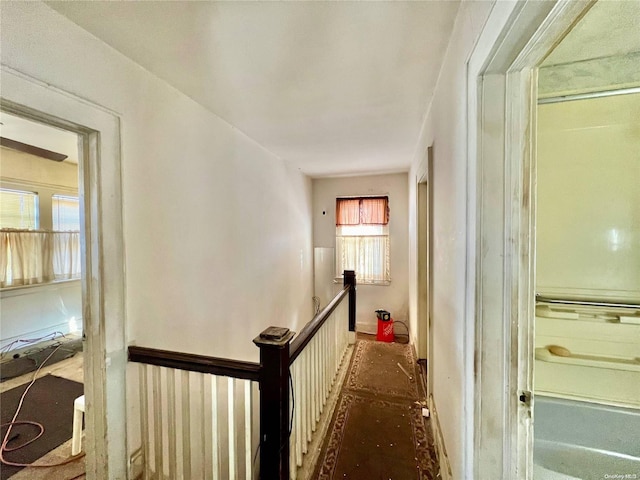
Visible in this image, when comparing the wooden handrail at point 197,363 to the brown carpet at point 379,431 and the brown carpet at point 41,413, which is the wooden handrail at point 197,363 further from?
the brown carpet at point 41,413

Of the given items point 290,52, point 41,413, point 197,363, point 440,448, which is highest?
point 290,52

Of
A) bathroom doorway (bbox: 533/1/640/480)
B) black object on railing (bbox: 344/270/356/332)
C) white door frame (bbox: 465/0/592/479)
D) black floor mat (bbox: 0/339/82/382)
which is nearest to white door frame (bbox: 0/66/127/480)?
white door frame (bbox: 465/0/592/479)

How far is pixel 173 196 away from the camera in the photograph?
5.26 ft

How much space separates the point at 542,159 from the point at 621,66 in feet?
1.61

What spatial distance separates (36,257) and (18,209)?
0.66 meters

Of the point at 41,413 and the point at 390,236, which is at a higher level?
the point at 390,236

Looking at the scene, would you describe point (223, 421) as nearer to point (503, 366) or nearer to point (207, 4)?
point (503, 366)

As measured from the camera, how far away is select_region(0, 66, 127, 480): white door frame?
1210 mm

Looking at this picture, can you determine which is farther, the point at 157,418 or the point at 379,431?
the point at 379,431

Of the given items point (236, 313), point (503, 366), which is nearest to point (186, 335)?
point (236, 313)

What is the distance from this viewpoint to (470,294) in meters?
0.96

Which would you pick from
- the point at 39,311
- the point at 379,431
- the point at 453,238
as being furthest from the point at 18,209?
the point at 453,238

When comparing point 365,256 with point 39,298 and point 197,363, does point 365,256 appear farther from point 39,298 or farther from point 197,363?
point 39,298

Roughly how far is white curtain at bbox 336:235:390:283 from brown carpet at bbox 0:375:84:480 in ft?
11.4
